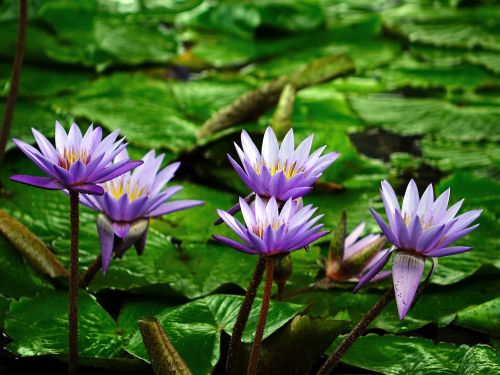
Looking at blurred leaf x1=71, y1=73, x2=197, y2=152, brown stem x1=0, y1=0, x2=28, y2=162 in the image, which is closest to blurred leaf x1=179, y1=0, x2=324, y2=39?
blurred leaf x1=71, y1=73, x2=197, y2=152

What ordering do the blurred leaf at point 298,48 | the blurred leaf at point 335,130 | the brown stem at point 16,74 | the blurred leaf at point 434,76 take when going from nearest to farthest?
the brown stem at point 16,74 → the blurred leaf at point 335,130 → the blurred leaf at point 434,76 → the blurred leaf at point 298,48

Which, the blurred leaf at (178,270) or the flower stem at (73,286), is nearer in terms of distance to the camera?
the flower stem at (73,286)

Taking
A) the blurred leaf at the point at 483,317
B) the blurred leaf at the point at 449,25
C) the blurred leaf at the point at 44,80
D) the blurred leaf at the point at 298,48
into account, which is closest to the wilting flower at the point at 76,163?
the blurred leaf at the point at 483,317

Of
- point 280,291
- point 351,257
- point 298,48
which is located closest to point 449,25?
point 298,48

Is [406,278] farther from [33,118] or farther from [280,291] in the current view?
[33,118]

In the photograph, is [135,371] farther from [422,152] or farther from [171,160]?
[422,152]

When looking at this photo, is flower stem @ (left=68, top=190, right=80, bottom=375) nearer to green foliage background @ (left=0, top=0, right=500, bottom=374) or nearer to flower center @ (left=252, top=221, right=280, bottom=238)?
green foliage background @ (left=0, top=0, right=500, bottom=374)

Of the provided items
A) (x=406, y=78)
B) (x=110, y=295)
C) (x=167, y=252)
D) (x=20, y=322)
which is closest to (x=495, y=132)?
(x=406, y=78)

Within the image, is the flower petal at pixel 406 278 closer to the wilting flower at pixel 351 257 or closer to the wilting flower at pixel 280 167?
the wilting flower at pixel 280 167
